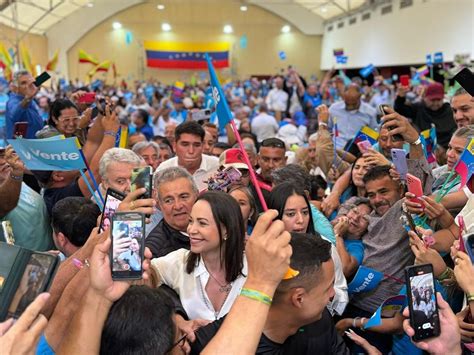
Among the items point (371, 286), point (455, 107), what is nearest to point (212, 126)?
point (455, 107)

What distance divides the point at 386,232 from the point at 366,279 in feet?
1.14

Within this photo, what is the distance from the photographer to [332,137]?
457 centimetres

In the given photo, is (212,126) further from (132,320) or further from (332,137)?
(132,320)

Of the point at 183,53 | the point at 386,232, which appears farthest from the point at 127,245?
the point at 183,53

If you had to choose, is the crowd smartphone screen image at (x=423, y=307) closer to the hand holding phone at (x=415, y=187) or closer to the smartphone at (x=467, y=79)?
the hand holding phone at (x=415, y=187)

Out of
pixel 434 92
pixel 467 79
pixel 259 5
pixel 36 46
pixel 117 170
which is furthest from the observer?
pixel 259 5

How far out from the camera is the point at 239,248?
7.64ft

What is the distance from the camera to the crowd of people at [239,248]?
4.89 ft

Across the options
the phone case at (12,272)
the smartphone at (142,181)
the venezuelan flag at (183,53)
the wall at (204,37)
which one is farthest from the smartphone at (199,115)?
the venezuelan flag at (183,53)

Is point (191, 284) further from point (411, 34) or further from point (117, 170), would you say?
point (411, 34)

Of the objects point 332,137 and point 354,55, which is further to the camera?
point 354,55

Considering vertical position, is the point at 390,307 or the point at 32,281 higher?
the point at 32,281

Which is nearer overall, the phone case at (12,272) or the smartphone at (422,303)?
the phone case at (12,272)

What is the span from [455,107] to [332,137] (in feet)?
3.74
